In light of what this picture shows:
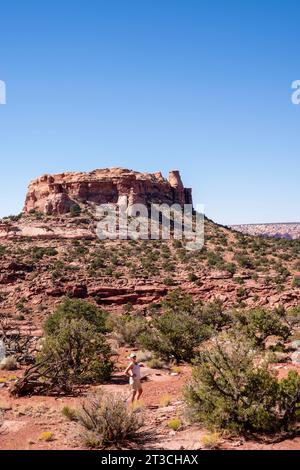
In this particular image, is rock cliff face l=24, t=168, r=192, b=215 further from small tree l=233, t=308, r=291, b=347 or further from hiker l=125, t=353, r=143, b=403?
hiker l=125, t=353, r=143, b=403

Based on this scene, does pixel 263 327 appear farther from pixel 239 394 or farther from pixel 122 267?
pixel 122 267

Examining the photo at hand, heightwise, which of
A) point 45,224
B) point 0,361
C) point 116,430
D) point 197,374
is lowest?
point 0,361

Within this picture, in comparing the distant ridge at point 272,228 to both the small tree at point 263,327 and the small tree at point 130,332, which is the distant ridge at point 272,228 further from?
the small tree at point 263,327

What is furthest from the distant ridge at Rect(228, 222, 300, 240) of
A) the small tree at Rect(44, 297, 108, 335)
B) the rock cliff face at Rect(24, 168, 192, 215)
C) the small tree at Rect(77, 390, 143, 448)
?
the small tree at Rect(77, 390, 143, 448)

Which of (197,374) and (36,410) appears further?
(36,410)

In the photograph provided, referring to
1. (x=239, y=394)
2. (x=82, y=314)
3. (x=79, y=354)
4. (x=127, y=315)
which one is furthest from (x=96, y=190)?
(x=239, y=394)

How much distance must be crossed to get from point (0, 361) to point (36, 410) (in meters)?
7.21

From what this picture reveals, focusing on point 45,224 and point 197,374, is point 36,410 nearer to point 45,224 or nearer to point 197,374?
point 197,374

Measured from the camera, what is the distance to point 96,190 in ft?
197

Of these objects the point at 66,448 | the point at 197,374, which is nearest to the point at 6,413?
the point at 66,448

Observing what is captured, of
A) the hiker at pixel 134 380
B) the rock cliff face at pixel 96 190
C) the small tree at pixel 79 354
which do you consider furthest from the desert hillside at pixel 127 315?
the hiker at pixel 134 380

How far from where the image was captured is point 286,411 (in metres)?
7.35

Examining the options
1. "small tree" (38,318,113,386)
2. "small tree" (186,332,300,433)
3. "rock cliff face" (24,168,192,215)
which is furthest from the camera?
"rock cliff face" (24,168,192,215)

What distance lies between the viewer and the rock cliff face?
5750 cm
